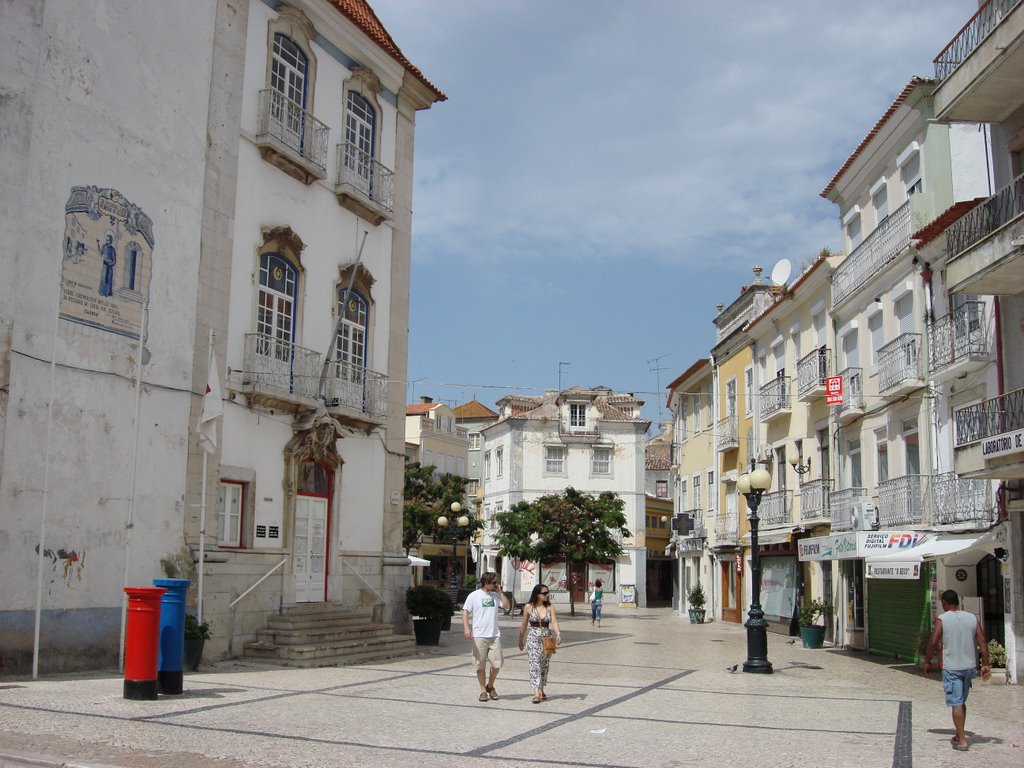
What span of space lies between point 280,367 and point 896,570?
37.6 feet

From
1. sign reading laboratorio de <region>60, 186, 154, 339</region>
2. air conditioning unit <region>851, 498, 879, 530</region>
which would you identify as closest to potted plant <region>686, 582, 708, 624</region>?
air conditioning unit <region>851, 498, 879, 530</region>

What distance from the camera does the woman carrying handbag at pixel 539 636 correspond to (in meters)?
12.5

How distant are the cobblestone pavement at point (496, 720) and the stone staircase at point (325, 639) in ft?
1.94

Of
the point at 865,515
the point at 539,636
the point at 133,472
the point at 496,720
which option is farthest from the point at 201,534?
the point at 865,515

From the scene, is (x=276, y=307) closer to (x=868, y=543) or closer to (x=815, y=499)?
(x=868, y=543)

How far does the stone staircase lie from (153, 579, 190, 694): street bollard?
439cm

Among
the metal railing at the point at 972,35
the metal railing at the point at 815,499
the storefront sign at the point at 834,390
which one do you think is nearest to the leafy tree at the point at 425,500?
the metal railing at the point at 815,499

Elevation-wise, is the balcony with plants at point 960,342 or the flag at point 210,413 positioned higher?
the balcony with plants at point 960,342

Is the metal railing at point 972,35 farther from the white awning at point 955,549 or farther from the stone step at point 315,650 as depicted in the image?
the stone step at point 315,650

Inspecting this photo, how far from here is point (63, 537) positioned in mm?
13844

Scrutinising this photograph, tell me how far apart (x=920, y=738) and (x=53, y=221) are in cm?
1248

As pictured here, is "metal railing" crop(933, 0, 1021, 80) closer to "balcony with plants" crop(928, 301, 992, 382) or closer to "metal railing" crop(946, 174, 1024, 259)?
"metal railing" crop(946, 174, 1024, 259)

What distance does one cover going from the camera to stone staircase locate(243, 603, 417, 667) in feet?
54.2

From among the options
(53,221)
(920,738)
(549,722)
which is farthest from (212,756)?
(53,221)
